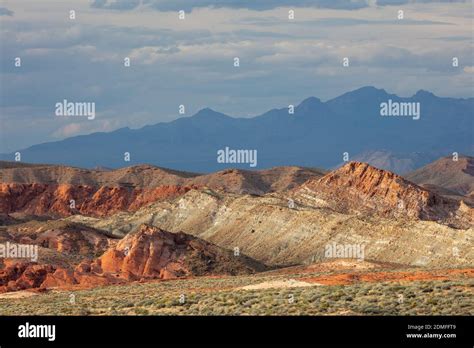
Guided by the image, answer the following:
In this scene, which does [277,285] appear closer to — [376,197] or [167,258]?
[167,258]

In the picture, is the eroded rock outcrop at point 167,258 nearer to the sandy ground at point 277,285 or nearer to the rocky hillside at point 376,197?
the sandy ground at point 277,285

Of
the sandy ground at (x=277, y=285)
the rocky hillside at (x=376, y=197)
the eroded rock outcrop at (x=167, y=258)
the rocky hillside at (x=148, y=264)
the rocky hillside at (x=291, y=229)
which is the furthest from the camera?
the rocky hillside at (x=376, y=197)

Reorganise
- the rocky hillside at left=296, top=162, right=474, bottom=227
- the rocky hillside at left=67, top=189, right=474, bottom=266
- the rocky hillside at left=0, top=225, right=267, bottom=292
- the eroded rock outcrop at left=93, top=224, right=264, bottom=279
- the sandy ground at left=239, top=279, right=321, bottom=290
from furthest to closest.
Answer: the rocky hillside at left=296, top=162, right=474, bottom=227 < the eroded rock outcrop at left=93, top=224, right=264, bottom=279 < the rocky hillside at left=67, top=189, right=474, bottom=266 < the rocky hillside at left=0, top=225, right=267, bottom=292 < the sandy ground at left=239, top=279, right=321, bottom=290

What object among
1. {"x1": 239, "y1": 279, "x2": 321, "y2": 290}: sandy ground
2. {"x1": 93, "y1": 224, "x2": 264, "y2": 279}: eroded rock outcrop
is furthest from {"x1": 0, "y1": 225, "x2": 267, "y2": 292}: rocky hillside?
{"x1": 239, "y1": 279, "x2": 321, "y2": 290}: sandy ground

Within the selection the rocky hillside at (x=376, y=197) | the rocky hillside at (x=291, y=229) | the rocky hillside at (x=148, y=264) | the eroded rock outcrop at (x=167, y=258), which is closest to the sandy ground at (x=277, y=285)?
the rocky hillside at (x=291, y=229)

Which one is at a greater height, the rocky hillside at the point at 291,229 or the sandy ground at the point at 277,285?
the sandy ground at the point at 277,285

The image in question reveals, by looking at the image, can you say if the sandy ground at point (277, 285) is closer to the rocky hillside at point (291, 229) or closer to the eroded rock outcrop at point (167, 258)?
the rocky hillside at point (291, 229)

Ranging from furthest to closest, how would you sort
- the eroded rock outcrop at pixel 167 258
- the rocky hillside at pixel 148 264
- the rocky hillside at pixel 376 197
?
the rocky hillside at pixel 376 197 → the eroded rock outcrop at pixel 167 258 → the rocky hillside at pixel 148 264

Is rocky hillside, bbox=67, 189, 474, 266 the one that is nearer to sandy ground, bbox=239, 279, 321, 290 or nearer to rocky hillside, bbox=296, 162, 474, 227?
rocky hillside, bbox=296, 162, 474, 227

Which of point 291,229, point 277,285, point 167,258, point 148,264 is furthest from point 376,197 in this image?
point 277,285

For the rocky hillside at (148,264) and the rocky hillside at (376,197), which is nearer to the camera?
the rocky hillside at (148,264)

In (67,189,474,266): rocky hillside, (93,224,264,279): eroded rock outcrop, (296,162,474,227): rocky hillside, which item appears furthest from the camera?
(296,162,474,227): rocky hillside

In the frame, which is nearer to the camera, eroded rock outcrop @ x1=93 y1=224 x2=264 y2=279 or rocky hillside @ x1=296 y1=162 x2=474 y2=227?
eroded rock outcrop @ x1=93 y1=224 x2=264 y2=279
